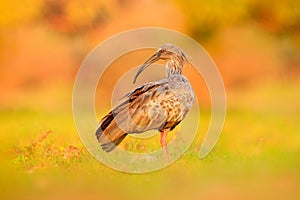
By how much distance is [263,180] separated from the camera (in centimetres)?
451

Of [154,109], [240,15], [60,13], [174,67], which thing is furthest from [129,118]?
[240,15]

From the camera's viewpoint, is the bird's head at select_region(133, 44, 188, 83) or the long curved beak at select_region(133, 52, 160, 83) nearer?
the bird's head at select_region(133, 44, 188, 83)

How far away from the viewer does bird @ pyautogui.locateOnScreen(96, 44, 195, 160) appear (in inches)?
172

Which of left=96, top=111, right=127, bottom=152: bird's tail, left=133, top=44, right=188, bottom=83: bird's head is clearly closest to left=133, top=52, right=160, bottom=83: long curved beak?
left=133, top=44, right=188, bottom=83: bird's head

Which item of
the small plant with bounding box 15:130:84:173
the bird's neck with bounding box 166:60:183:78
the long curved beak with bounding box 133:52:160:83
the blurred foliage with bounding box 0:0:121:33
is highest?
the blurred foliage with bounding box 0:0:121:33

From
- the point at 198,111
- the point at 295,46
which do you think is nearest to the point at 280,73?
the point at 295,46

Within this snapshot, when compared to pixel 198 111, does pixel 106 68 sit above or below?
above

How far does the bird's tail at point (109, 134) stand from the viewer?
4.44 m

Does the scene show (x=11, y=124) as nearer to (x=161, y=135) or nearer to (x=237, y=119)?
(x=161, y=135)

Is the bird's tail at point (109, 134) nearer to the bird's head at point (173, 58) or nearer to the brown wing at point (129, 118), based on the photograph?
the brown wing at point (129, 118)

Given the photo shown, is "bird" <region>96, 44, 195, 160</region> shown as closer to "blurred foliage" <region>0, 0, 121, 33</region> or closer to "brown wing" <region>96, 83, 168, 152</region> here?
"brown wing" <region>96, 83, 168, 152</region>

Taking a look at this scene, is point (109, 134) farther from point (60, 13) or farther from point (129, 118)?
point (60, 13)

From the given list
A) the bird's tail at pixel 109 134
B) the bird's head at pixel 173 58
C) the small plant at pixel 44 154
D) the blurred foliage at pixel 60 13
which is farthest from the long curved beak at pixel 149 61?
the blurred foliage at pixel 60 13

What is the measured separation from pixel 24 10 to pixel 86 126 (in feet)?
4.42
